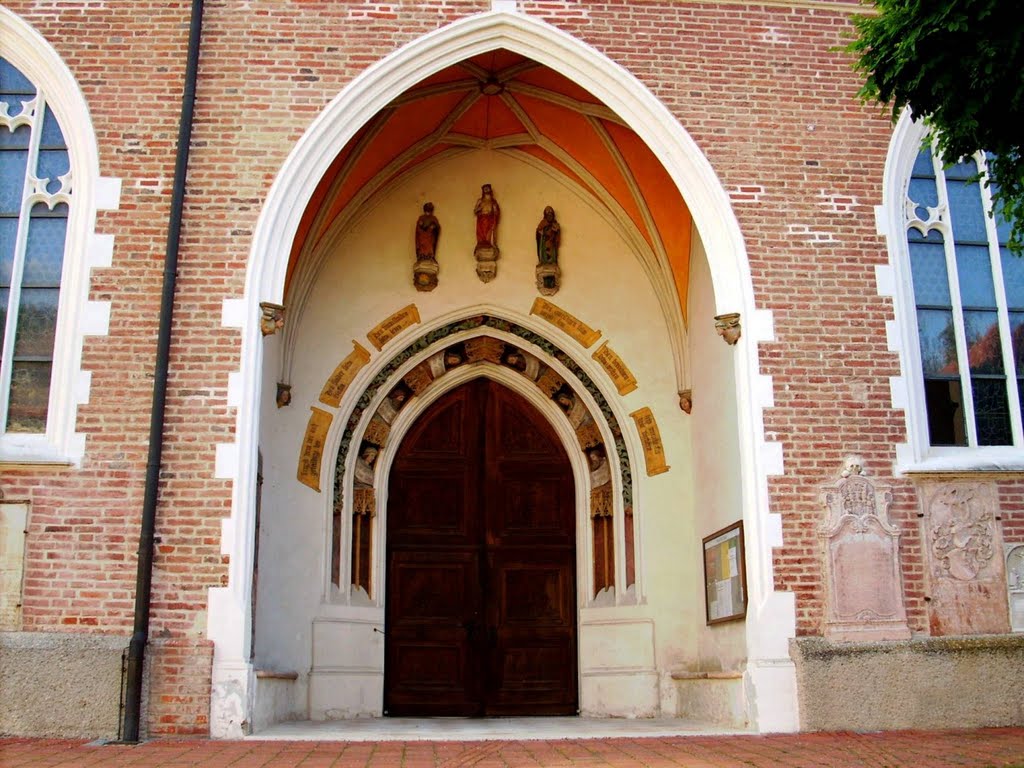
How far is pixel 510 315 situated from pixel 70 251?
449cm

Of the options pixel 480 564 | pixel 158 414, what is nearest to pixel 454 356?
pixel 480 564

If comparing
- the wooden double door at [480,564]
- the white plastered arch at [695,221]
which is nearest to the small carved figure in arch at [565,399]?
the wooden double door at [480,564]

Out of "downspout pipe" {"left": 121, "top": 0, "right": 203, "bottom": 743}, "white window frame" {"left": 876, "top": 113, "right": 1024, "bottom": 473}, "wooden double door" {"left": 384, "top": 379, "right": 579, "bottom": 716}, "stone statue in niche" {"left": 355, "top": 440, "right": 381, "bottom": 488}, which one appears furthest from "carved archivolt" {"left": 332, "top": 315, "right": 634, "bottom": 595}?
"white window frame" {"left": 876, "top": 113, "right": 1024, "bottom": 473}

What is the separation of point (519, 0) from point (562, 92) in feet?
5.00

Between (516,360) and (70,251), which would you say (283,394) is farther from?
(70,251)

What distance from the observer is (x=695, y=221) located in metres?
9.86

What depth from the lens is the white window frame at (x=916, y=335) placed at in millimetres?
9555

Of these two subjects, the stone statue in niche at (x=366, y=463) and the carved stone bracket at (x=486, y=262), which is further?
the carved stone bracket at (x=486, y=262)

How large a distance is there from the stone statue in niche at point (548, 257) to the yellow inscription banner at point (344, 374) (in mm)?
1968

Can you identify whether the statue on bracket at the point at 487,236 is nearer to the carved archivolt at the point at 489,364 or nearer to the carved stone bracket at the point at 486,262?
the carved stone bracket at the point at 486,262

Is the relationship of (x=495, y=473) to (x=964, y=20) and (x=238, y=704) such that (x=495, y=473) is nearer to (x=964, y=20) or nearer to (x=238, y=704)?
(x=238, y=704)

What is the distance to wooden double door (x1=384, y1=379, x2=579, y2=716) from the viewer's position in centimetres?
1172

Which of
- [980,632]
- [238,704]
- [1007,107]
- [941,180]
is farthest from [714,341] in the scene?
[238,704]

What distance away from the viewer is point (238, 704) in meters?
8.53
